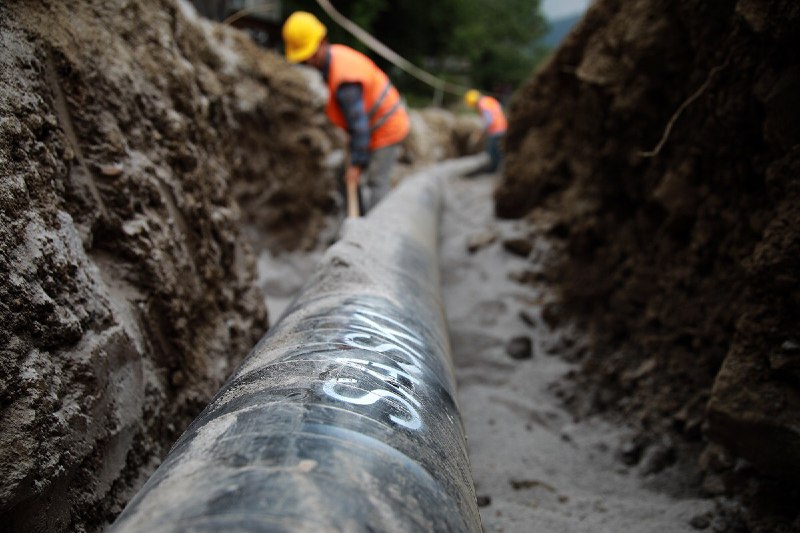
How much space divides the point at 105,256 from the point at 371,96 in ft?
7.62

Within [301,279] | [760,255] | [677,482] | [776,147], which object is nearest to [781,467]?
[677,482]

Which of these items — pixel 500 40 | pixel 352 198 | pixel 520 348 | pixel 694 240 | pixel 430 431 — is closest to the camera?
pixel 430 431

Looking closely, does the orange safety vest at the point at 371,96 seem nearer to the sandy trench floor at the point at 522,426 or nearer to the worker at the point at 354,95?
the worker at the point at 354,95

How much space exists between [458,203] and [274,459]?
4235 mm

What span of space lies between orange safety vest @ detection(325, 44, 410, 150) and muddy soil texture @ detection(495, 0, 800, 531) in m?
1.26

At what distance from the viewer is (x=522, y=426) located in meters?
1.86

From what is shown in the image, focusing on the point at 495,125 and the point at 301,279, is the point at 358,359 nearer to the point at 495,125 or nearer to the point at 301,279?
the point at 301,279

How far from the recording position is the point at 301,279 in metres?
3.37

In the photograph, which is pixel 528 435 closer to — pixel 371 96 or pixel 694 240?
pixel 694 240

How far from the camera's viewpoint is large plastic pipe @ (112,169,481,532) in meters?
0.58

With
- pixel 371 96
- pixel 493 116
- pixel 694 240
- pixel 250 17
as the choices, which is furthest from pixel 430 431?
pixel 250 17

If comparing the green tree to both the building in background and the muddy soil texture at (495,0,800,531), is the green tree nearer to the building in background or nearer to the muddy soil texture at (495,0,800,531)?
the building in background

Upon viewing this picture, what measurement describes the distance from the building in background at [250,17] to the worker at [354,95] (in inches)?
66.0

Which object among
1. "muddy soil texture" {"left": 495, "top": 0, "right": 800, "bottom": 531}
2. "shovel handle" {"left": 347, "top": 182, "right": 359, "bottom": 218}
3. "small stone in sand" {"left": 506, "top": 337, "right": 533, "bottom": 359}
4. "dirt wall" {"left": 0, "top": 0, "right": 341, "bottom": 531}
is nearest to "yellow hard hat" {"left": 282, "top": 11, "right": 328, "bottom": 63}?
"shovel handle" {"left": 347, "top": 182, "right": 359, "bottom": 218}
